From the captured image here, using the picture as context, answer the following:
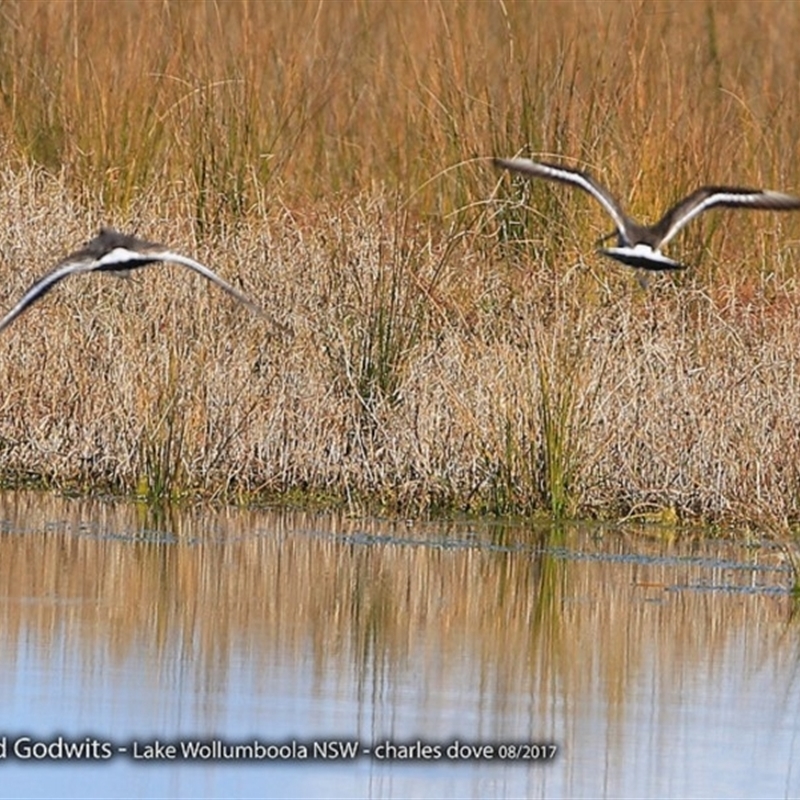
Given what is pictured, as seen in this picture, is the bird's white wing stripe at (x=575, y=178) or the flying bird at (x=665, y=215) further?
the flying bird at (x=665, y=215)

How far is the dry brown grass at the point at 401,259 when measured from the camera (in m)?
12.1

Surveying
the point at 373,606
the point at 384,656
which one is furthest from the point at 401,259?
the point at 384,656

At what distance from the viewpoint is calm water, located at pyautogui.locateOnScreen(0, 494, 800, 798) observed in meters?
7.81

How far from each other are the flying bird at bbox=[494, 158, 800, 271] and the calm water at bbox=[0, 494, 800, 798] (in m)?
1.22

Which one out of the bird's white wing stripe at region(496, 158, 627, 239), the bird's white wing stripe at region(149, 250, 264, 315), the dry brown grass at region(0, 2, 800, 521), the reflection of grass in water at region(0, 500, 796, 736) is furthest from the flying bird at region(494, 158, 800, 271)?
the bird's white wing stripe at region(149, 250, 264, 315)

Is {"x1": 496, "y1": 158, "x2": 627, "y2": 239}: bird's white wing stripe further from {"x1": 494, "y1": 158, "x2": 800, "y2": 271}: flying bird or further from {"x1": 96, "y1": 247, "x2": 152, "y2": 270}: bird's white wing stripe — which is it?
{"x1": 96, "y1": 247, "x2": 152, "y2": 270}: bird's white wing stripe

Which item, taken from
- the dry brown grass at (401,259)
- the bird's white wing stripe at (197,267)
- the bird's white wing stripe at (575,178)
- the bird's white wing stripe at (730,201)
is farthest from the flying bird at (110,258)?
the dry brown grass at (401,259)

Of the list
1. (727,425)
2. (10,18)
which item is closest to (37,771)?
(727,425)

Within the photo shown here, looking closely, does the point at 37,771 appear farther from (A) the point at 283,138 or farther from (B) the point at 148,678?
(A) the point at 283,138

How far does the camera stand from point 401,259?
13.2m

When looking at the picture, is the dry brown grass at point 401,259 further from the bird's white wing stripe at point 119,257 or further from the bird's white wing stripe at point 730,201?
the bird's white wing stripe at point 119,257

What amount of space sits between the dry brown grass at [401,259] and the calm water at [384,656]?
376mm

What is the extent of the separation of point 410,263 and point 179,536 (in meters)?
2.41

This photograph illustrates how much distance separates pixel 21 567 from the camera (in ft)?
34.6
